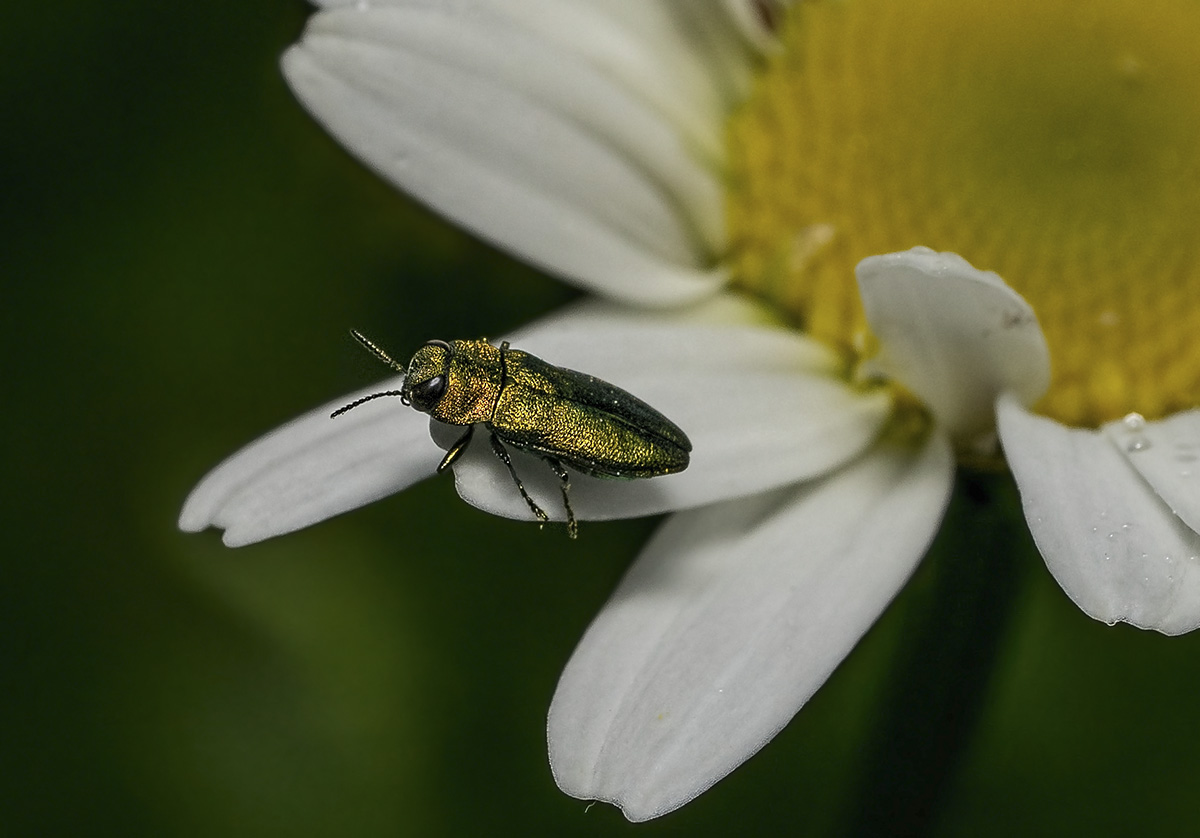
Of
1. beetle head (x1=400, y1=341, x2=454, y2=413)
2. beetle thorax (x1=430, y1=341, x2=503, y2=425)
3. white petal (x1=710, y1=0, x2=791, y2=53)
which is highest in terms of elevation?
white petal (x1=710, y1=0, x2=791, y2=53)

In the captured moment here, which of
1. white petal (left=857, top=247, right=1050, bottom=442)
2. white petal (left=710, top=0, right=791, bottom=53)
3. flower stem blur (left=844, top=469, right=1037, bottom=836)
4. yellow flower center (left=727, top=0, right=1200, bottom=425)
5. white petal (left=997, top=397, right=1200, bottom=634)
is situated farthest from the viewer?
white petal (left=710, top=0, right=791, bottom=53)

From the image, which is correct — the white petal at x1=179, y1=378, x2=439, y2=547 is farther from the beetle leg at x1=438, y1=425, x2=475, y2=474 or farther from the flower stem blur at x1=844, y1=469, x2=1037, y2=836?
the flower stem blur at x1=844, y1=469, x2=1037, y2=836

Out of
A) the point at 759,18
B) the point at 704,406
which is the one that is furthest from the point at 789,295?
the point at 759,18

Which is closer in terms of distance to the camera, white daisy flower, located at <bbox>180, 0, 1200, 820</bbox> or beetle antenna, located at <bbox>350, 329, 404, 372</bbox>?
white daisy flower, located at <bbox>180, 0, 1200, 820</bbox>

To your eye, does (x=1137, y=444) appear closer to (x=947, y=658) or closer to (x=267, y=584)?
(x=947, y=658)

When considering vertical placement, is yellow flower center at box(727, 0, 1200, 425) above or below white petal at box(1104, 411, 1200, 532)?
above

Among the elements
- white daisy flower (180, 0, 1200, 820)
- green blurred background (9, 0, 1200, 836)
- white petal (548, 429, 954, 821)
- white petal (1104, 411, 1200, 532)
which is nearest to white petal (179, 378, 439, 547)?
white daisy flower (180, 0, 1200, 820)
